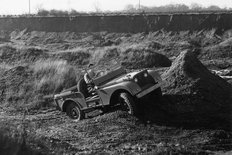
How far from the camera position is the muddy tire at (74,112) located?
15.0 meters

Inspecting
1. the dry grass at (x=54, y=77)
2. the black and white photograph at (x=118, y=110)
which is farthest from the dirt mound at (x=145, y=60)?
the dry grass at (x=54, y=77)

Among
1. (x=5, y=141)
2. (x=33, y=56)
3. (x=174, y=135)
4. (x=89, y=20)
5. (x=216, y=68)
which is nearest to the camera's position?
(x=5, y=141)

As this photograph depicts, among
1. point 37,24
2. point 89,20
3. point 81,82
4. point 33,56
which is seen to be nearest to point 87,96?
point 81,82

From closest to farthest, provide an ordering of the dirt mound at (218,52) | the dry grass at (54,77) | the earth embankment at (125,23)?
the dry grass at (54,77) < the dirt mound at (218,52) < the earth embankment at (125,23)

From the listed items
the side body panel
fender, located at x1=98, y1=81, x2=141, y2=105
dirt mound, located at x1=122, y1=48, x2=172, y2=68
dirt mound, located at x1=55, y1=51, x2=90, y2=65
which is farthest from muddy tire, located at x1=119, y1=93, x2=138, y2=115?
dirt mound, located at x1=55, y1=51, x2=90, y2=65

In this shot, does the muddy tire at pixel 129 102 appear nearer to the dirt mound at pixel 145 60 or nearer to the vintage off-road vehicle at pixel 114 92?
the vintage off-road vehicle at pixel 114 92

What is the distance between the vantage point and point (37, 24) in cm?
6125

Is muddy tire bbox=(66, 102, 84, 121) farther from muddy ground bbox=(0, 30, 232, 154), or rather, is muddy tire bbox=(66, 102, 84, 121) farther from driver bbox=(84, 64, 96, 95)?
driver bbox=(84, 64, 96, 95)

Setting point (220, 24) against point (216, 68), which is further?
point (220, 24)

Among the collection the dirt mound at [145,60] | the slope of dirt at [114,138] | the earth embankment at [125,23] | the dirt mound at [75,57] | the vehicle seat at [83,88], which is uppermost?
the earth embankment at [125,23]

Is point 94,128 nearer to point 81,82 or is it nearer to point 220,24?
point 81,82

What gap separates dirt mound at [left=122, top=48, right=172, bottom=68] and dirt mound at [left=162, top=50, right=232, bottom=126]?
10432 millimetres

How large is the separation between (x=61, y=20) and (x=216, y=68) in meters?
37.3

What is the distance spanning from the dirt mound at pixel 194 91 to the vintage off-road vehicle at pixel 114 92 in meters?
0.86
